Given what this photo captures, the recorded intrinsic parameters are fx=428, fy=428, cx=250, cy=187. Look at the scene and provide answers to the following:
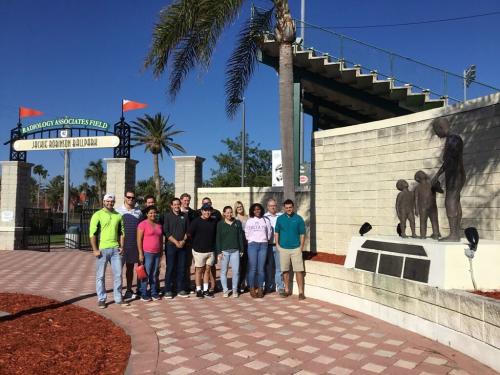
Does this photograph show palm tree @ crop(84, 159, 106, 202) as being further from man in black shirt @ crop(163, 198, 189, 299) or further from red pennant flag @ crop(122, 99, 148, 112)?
man in black shirt @ crop(163, 198, 189, 299)

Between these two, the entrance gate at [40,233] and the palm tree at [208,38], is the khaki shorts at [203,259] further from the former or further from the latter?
the entrance gate at [40,233]

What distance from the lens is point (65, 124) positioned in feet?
63.9

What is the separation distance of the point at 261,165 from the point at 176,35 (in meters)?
26.9

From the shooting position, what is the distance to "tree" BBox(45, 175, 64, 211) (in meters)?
83.0

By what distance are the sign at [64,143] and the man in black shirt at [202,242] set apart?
39.1ft

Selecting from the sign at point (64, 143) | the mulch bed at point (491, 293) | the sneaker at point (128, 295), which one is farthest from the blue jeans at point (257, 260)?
the sign at point (64, 143)

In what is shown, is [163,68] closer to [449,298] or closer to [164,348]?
[164,348]

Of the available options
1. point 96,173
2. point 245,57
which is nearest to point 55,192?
point 96,173

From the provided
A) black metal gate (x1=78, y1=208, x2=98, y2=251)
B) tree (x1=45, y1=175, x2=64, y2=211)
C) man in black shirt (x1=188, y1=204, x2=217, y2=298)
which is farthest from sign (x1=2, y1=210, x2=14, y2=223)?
tree (x1=45, y1=175, x2=64, y2=211)

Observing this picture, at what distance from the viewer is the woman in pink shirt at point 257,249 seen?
7.67m

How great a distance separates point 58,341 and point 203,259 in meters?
3.04

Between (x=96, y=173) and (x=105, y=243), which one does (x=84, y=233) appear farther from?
(x=96, y=173)

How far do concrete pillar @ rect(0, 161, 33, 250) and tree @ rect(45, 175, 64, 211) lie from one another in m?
69.2

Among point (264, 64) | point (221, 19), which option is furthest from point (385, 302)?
point (264, 64)
